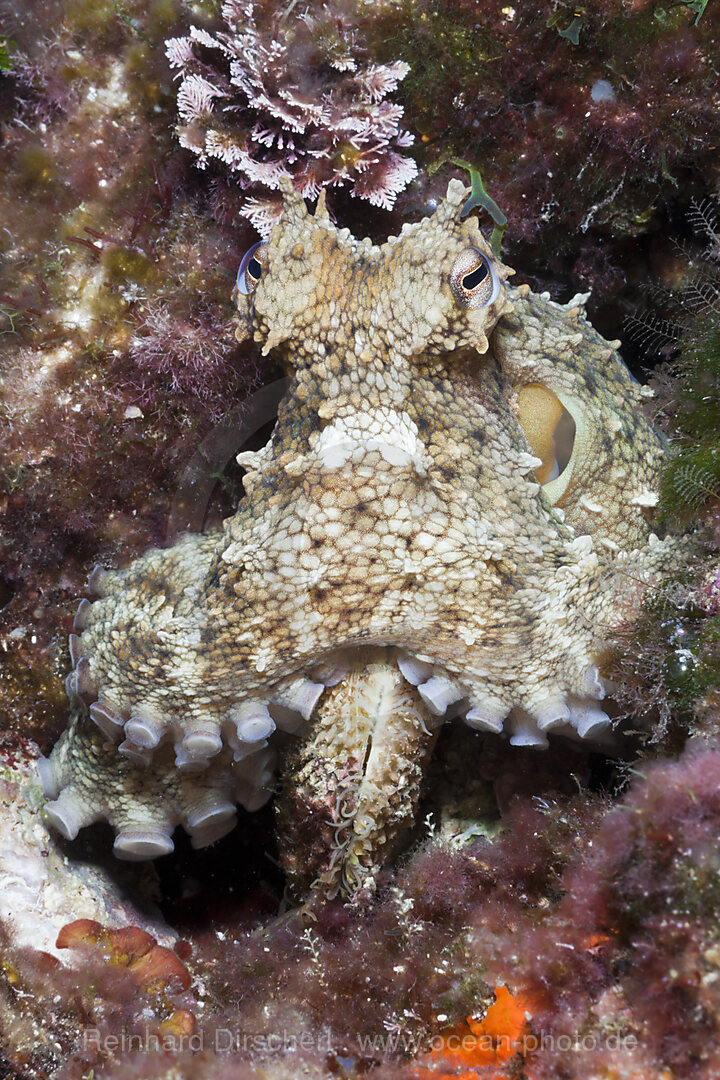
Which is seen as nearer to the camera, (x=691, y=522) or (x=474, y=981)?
(x=474, y=981)

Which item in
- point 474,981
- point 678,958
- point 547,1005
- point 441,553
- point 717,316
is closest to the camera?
point 678,958

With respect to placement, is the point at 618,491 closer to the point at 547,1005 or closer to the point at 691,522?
the point at 691,522

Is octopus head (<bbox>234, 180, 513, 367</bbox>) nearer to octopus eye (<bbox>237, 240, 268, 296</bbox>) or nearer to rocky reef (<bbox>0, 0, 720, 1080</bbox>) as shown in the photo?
octopus eye (<bbox>237, 240, 268, 296</bbox>)

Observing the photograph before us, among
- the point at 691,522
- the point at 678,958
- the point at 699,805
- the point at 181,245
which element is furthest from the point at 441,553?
the point at 181,245

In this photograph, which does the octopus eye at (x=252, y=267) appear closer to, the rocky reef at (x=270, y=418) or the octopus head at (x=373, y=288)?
the octopus head at (x=373, y=288)

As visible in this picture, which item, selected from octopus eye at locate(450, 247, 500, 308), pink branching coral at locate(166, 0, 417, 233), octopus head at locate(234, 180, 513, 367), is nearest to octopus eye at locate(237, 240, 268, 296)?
octopus head at locate(234, 180, 513, 367)
